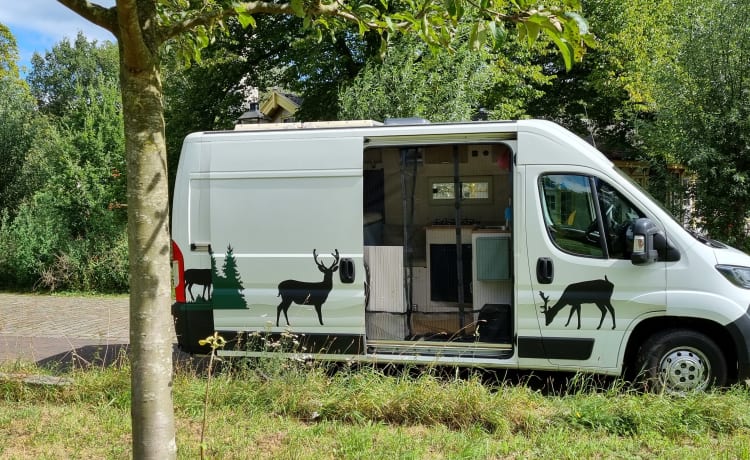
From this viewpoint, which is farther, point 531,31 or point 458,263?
point 458,263

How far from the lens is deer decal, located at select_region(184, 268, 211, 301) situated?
6.45 meters

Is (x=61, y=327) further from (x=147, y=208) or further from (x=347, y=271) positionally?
(x=147, y=208)

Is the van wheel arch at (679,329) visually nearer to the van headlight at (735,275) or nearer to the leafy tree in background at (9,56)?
the van headlight at (735,275)

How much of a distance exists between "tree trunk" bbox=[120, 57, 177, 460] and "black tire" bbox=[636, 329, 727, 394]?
165 inches

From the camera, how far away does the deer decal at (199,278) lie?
6.45m

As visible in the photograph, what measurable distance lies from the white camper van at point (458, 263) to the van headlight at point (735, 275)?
0.04ft

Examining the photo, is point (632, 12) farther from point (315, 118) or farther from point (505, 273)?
point (505, 273)

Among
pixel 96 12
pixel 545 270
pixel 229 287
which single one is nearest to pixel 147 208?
pixel 96 12

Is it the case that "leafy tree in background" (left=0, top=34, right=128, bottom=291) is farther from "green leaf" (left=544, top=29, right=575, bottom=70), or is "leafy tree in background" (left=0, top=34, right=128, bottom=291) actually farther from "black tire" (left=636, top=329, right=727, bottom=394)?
"green leaf" (left=544, top=29, right=575, bottom=70)

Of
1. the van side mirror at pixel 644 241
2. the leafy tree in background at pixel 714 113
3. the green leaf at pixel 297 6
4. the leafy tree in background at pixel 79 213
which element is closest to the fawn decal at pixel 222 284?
the green leaf at pixel 297 6

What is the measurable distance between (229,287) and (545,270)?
3.10m

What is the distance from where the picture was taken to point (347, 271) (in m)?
6.18

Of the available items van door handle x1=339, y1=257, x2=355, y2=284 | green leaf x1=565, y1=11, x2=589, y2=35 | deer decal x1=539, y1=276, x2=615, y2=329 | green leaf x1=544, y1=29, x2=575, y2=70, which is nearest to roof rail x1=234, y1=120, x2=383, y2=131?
van door handle x1=339, y1=257, x2=355, y2=284

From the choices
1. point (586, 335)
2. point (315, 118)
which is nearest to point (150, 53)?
point (586, 335)
